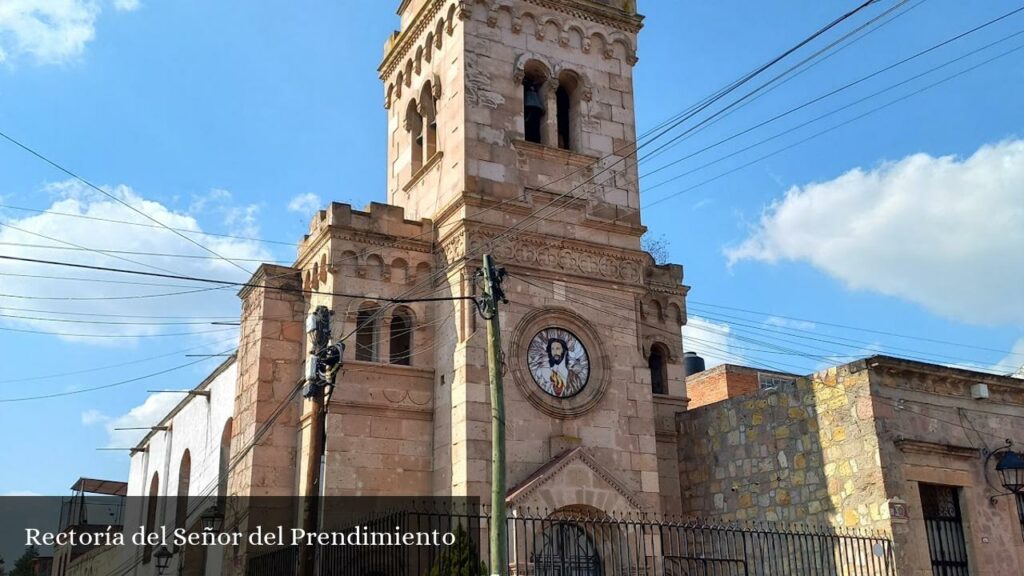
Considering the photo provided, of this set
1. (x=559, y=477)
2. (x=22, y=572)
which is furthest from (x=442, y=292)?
(x=22, y=572)

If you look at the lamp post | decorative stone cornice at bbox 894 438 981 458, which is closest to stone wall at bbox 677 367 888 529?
decorative stone cornice at bbox 894 438 981 458

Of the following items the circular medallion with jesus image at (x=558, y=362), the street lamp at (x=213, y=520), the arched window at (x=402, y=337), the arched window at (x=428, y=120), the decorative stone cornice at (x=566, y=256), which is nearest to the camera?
the circular medallion with jesus image at (x=558, y=362)

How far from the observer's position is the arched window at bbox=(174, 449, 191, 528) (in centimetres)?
→ 3153

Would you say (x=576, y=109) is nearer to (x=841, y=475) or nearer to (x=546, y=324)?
(x=546, y=324)

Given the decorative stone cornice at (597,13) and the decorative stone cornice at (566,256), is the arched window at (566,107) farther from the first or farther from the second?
the decorative stone cornice at (566,256)

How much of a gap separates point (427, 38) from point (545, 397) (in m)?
10.1

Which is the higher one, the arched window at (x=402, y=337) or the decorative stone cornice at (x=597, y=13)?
the decorative stone cornice at (x=597, y=13)

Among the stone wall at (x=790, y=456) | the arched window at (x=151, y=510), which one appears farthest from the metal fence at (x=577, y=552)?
the arched window at (x=151, y=510)

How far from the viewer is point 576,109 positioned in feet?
84.1

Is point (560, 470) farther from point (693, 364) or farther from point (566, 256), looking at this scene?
point (693, 364)

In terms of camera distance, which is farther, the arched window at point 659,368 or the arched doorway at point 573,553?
the arched window at point 659,368

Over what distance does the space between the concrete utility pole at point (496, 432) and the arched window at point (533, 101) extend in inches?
381

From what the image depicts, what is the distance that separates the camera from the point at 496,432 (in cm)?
1512

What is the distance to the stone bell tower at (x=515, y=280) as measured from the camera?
21.7 meters
